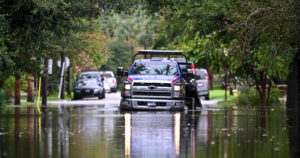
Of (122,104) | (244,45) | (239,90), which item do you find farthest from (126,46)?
(244,45)

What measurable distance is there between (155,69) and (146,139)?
12.9 m

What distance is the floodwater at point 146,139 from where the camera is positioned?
1205 centimetres

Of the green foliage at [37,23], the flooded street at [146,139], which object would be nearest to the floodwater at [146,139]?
the flooded street at [146,139]

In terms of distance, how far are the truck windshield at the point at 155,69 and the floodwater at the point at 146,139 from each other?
22.2ft

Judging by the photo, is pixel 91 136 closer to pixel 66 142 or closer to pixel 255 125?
pixel 66 142

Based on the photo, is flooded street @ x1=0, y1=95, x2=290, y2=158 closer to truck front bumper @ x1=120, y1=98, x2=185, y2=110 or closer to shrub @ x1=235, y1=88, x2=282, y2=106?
truck front bumper @ x1=120, y1=98, x2=185, y2=110

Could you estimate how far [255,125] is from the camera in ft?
61.1

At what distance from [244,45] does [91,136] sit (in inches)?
252

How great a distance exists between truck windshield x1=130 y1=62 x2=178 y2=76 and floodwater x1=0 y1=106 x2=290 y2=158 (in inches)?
267

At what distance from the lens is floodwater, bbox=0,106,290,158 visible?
12.0 metres

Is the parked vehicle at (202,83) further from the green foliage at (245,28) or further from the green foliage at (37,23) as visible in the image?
the green foliage at (37,23)

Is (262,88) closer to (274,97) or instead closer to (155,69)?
(274,97)

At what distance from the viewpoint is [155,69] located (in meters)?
27.3

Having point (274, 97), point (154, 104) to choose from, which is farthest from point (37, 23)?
point (274, 97)
